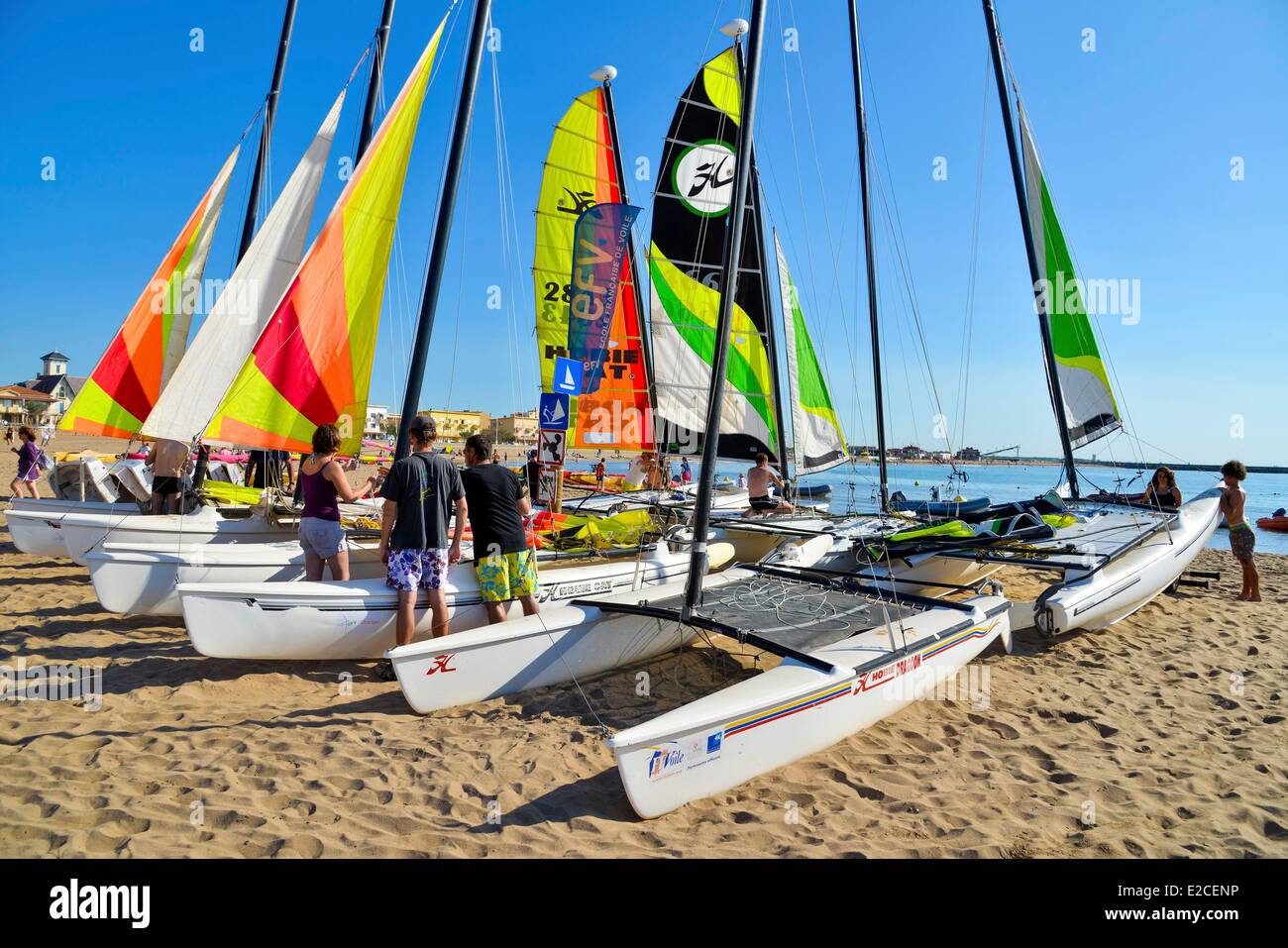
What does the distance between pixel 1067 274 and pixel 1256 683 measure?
804 centimetres

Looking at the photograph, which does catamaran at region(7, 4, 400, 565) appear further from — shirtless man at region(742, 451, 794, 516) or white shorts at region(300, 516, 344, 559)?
shirtless man at region(742, 451, 794, 516)

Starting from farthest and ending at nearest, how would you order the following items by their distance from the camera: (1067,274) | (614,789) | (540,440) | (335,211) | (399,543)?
1. (1067,274)
2. (540,440)
3. (335,211)
4. (399,543)
5. (614,789)

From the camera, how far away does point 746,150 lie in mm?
4895

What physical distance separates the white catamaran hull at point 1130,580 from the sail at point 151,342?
9.76 metres

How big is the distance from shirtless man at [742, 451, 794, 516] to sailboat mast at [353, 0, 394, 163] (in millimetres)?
6733

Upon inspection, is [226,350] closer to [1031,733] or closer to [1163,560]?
[1031,733]

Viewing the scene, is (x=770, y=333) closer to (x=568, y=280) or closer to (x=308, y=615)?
(x=568, y=280)

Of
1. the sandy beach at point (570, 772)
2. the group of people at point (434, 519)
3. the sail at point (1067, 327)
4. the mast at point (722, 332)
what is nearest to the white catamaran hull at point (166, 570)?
the sandy beach at point (570, 772)

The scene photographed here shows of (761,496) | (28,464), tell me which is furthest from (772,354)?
(28,464)

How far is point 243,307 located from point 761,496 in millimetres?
6658

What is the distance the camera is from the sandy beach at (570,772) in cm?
294

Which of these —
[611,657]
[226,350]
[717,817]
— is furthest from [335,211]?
[717,817]

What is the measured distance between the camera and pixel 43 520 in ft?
24.9
